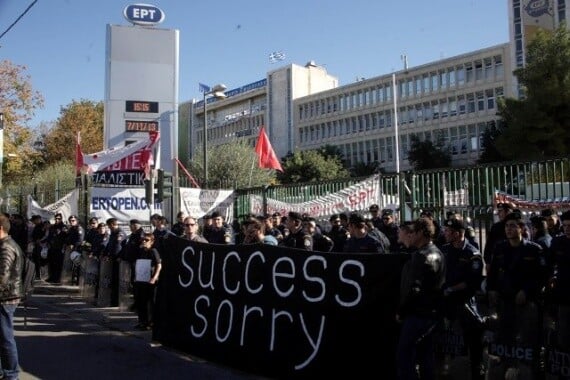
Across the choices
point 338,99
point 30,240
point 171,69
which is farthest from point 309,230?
point 338,99

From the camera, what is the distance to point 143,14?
30.1 meters

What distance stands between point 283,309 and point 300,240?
3.32 meters

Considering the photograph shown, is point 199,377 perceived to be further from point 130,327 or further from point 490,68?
point 490,68

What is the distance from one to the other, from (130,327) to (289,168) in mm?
61293

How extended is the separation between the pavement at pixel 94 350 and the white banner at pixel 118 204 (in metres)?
5.46

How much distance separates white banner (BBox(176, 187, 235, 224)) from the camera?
54.7 feet

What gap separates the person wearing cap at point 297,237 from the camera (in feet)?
32.5

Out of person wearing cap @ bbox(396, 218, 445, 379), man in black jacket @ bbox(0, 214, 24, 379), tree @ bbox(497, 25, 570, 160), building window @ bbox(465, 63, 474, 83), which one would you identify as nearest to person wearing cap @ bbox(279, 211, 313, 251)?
person wearing cap @ bbox(396, 218, 445, 379)

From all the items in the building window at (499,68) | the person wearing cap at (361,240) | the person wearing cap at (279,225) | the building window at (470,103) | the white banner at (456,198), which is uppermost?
the building window at (499,68)

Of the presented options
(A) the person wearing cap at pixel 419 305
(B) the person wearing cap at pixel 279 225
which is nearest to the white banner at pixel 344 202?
(B) the person wearing cap at pixel 279 225

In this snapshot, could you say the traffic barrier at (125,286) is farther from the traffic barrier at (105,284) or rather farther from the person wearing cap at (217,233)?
the person wearing cap at (217,233)

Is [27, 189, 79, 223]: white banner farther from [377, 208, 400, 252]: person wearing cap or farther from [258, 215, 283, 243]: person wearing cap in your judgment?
[377, 208, 400, 252]: person wearing cap

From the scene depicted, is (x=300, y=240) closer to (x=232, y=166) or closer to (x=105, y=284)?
(x=105, y=284)

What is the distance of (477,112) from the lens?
75375 millimetres
